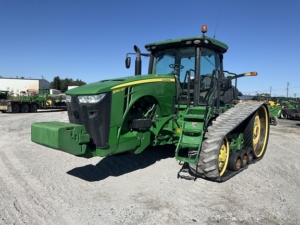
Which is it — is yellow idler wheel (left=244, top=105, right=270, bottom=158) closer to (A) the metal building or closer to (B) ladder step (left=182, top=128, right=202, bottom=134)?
(B) ladder step (left=182, top=128, right=202, bottom=134)

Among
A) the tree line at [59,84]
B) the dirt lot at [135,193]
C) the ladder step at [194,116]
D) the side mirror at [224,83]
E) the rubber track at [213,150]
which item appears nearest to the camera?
the dirt lot at [135,193]

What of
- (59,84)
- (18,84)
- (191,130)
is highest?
(59,84)

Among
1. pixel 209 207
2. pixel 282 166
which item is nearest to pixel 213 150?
pixel 209 207

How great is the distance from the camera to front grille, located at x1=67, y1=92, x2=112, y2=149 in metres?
4.32

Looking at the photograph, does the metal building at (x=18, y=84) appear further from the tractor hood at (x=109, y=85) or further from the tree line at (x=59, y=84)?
the tractor hood at (x=109, y=85)

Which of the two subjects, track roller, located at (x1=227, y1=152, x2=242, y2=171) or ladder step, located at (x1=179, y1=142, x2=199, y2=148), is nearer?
ladder step, located at (x1=179, y1=142, x2=199, y2=148)

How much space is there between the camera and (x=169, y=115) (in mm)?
5480

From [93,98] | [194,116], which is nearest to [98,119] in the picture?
[93,98]

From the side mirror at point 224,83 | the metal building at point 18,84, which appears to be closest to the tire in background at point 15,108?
the side mirror at point 224,83

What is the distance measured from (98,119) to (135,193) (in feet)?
4.16

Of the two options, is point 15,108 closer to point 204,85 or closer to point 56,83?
point 204,85

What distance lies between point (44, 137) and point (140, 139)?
5.21 feet

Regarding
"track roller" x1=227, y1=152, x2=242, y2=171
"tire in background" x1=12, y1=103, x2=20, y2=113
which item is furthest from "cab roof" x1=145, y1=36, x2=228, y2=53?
"tire in background" x1=12, y1=103, x2=20, y2=113

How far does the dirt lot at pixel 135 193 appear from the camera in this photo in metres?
3.61
